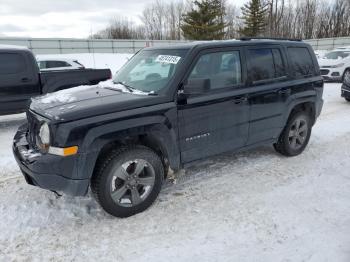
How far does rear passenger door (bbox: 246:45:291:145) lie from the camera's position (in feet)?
14.8

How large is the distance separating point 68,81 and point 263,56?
508 centimetres

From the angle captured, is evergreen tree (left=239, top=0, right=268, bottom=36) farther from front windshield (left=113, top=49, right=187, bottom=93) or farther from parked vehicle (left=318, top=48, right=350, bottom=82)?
front windshield (left=113, top=49, right=187, bottom=93)

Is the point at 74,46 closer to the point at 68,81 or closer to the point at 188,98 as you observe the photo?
the point at 68,81

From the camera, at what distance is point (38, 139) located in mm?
3443

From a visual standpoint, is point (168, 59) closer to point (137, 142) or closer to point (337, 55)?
point (137, 142)

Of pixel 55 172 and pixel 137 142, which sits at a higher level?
pixel 137 142

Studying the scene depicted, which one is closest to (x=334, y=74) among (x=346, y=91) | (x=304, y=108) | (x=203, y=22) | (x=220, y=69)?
(x=346, y=91)

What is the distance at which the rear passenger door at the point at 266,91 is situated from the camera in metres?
4.50

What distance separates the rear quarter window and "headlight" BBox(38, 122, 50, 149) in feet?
12.2

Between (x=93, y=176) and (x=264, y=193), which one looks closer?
(x=93, y=176)

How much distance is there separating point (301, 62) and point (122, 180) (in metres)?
3.53

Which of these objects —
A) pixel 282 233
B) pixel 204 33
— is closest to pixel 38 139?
pixel 282 233

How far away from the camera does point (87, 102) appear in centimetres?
350

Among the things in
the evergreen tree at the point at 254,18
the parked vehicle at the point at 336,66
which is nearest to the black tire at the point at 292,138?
the parked vehicle at the point at 336,66
